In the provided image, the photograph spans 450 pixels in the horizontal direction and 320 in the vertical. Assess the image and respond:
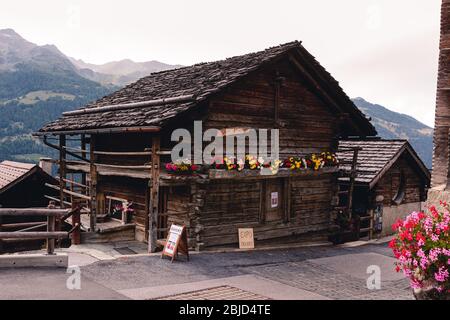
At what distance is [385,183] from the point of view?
66.5 ft

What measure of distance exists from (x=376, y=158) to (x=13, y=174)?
1538cm

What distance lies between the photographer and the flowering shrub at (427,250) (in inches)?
269

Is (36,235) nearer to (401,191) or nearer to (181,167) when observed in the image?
(181,167)

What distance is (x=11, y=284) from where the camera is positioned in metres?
7.79

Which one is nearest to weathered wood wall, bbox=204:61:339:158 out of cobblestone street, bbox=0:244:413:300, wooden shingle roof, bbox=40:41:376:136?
wooden shingle roof, bbox=40:41:376:136

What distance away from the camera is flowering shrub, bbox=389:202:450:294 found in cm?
684

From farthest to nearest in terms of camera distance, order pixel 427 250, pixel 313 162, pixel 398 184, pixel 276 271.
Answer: pixel 398 184 → pixel 313 162 → pixel 276 271 → pixel 427 250

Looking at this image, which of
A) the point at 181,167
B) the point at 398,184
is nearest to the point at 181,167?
the point at 181,167

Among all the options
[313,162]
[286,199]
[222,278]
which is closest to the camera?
[222,278]

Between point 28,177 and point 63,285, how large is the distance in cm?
1195

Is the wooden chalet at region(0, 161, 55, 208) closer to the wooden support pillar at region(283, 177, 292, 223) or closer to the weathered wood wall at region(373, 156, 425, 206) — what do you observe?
the wooden support pillar at region(283, 177, 292, 223)

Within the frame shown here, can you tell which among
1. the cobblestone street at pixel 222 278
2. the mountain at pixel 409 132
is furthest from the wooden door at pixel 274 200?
the mountain at pixel 409 132

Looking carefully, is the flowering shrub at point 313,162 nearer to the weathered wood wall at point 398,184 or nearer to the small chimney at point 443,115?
the weathered wood wall at point 398,184

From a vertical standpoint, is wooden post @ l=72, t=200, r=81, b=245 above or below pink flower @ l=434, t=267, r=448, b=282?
below
